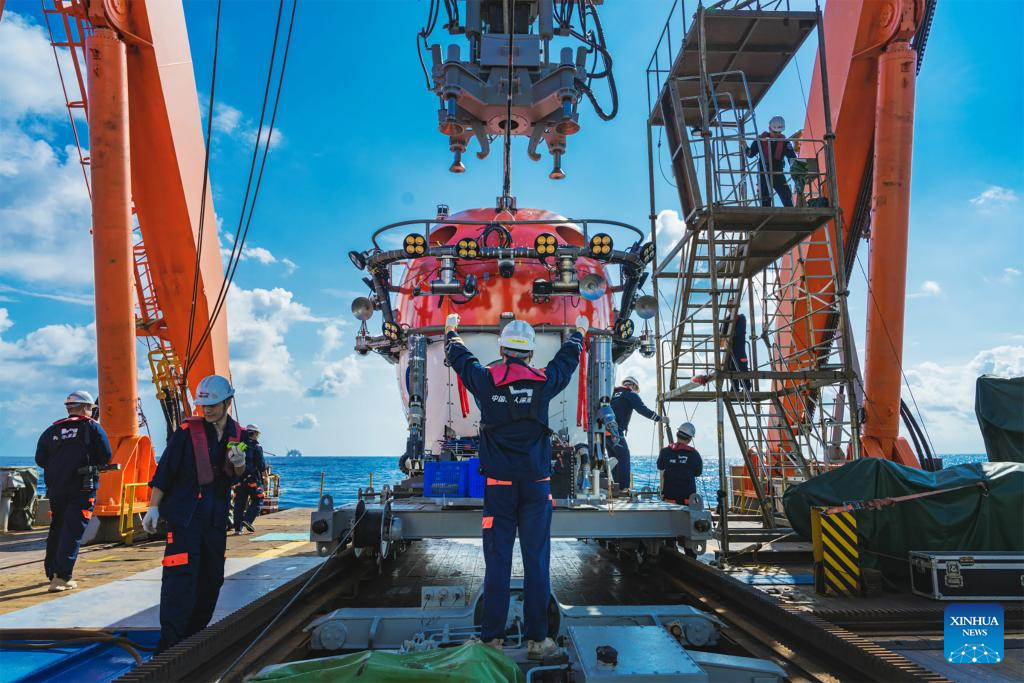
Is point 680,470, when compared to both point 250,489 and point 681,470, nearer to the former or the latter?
point 681,470

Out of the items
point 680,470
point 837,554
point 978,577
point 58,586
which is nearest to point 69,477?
point 58,586

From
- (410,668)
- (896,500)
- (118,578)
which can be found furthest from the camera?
(118,578)

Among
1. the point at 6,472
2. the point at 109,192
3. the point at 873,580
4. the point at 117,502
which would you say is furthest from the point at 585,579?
the point at 6,472

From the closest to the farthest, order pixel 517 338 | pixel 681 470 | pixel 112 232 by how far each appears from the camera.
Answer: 1. pixel 517 338
2. pixel 681 470
3. pixel 112 232

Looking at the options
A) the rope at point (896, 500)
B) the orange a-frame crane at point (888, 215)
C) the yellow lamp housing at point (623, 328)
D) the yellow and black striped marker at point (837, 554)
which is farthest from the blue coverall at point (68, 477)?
the orange a-frame crane at point (888, 215)

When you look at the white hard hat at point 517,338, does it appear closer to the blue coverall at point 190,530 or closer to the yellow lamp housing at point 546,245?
the blue coverall at point 190,530

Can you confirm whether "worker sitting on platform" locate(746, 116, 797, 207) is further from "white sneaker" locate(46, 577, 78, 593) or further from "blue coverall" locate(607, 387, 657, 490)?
"white sneaker" locate(46, 577, 78, 593)

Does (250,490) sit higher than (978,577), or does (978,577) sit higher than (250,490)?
(250,490)

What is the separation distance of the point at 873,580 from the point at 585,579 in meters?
2.55

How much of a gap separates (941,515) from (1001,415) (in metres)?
4.02

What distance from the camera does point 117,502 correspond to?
862cm

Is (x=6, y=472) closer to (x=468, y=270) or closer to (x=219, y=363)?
(x=219, y=363)

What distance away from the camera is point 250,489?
376 inches

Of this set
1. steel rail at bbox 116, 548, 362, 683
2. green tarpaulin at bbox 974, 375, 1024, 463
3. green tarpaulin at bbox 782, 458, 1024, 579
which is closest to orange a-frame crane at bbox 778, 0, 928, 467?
green tarpaulin at bbox 974, 375, 1024, 463
